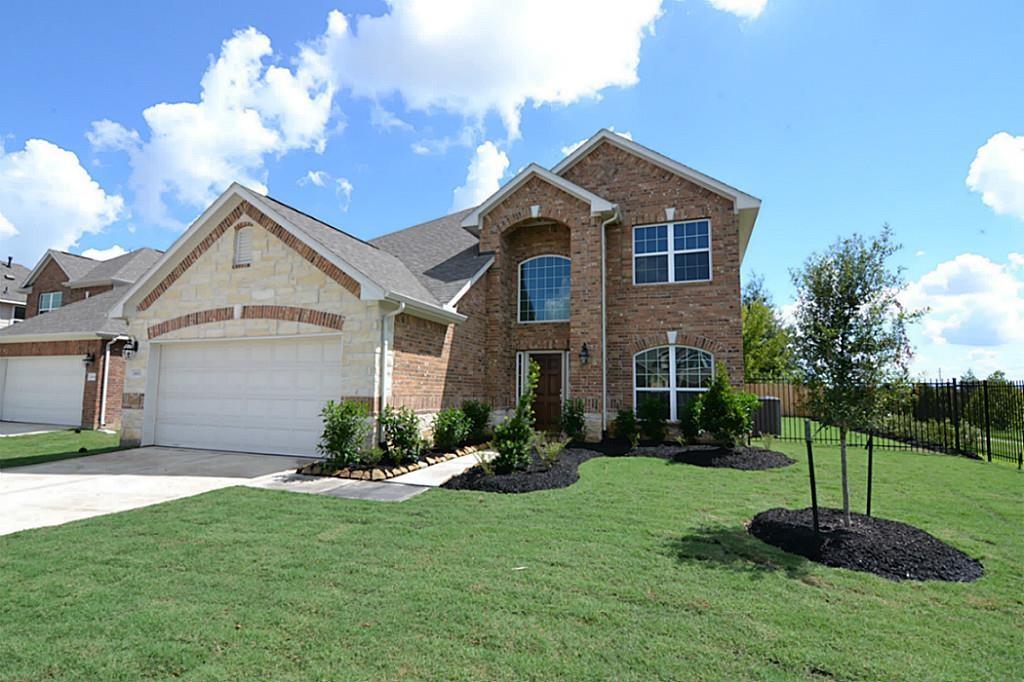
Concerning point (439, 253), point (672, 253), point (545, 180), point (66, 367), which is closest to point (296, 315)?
point (439, 253)

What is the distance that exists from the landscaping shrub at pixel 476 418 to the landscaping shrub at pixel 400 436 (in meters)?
2.64

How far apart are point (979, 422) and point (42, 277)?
4052 centimetres

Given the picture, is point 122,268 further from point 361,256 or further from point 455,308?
point 455,308

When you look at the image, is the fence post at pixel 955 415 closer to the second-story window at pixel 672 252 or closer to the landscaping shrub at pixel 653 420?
the second-story window at pixel 672 252

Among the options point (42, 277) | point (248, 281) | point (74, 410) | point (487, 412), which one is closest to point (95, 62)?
point (248, 281)

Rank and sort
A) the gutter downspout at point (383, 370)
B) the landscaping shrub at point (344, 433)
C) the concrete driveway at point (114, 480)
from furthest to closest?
the gutter downspout at point (383, 370) → the landscaping shrub at point (344, 433) → the concrete driveway at point (114, 480)

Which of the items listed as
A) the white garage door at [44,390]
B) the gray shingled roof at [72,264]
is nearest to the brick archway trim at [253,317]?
the white garage door at [44,390]

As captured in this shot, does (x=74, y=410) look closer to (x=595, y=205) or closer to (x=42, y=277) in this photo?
(x=42, y=277)

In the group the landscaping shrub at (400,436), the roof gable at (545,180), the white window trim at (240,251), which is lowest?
the landscaping shrub at (400,436)

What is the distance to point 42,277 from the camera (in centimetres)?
2727

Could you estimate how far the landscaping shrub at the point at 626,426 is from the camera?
1251cm

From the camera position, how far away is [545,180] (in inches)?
547

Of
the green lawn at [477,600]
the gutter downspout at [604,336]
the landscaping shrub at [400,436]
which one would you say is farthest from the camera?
the gutter downspout at [604,336]

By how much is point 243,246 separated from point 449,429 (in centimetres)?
617
